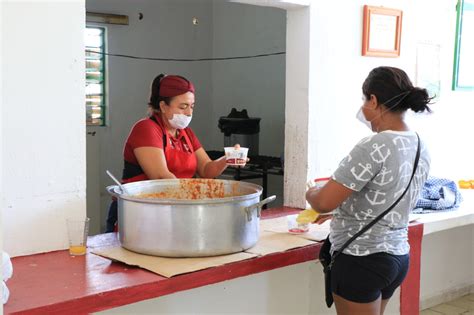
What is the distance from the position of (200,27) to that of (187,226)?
4.58 metres

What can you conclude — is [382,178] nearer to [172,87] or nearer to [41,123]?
[172,87]

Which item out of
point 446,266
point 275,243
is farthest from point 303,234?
point 446,266

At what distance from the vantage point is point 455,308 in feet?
14.5

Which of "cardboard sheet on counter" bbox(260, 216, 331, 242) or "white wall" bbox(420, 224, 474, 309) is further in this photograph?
"white wall" bbox(420, 224, 474, 309)

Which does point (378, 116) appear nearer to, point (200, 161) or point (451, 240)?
point (200, 161)

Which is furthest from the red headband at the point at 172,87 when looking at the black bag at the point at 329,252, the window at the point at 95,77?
the window at the point at 95,77

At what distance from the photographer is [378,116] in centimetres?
244

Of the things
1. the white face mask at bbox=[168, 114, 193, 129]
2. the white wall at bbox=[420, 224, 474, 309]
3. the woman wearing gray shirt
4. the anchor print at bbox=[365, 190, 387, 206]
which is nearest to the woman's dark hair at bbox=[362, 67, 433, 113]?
the woman wearing gray shirt

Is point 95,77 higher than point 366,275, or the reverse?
point 95,77

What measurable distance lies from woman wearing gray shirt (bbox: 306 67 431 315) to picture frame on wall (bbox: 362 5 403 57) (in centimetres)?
130

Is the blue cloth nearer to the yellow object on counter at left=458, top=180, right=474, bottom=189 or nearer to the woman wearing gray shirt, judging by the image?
the yellow object on counter at left=458, top=180, right=474, bottom=189

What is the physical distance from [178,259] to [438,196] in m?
1.96

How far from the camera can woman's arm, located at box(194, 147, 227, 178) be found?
3143mm

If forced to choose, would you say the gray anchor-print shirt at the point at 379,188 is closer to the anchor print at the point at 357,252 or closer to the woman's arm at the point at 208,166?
the anchor print at the point at 357,252
